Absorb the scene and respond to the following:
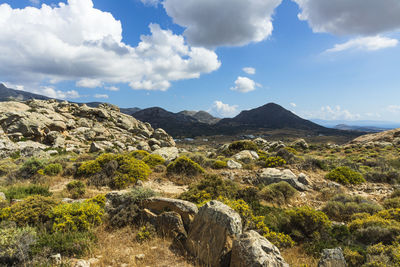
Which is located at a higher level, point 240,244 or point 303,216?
point 240,244

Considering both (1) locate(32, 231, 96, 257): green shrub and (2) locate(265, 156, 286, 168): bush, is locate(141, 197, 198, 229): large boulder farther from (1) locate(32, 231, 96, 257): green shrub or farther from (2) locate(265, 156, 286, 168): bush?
(2) locate(265, 156, 286, 168): bush

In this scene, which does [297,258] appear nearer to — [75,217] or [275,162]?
[75,217]

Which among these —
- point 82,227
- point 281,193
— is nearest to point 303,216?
point 281,193

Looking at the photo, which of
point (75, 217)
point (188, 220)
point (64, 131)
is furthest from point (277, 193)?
point (64, 131)

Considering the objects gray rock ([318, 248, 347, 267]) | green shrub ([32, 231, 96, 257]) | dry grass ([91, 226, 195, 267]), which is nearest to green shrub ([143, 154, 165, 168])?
dry grass ([91, 226, 195, 267])

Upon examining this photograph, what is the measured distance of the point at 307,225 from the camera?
6.88m

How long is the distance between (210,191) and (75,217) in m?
5.58

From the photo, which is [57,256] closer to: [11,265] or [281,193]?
[11,265]

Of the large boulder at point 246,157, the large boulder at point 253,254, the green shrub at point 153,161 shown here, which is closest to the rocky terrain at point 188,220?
the large boulder at point 253,254

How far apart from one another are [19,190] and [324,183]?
17805mm

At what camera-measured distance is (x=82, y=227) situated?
5.98 meters

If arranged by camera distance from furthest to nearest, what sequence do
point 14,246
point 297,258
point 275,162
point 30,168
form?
point 275,162, point 30,168, point 297,258, point 14,246

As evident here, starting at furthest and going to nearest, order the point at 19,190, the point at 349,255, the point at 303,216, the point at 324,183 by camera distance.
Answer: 1. the point at 324,183
2. the point at 19,190
3. the point at 303,216
4. the point at 349,255

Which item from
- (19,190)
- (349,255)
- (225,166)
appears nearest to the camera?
(349,255)
